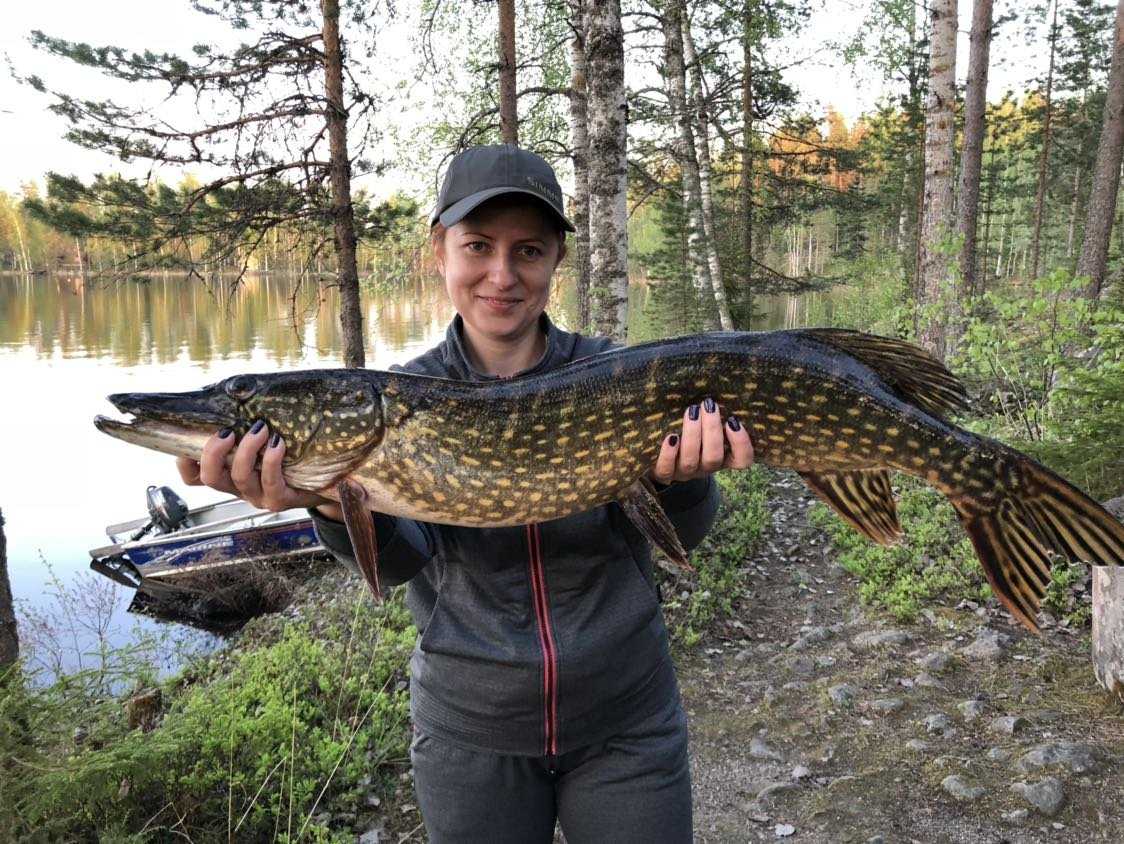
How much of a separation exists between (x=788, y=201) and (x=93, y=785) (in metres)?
17.5

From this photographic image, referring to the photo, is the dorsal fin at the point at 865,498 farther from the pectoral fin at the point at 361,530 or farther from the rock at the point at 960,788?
the rock at the point at 960,788

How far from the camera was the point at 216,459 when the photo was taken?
6.31 ft

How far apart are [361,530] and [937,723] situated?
3276 millimetres

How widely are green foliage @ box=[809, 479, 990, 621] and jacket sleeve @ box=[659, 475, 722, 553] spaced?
264 centimetres

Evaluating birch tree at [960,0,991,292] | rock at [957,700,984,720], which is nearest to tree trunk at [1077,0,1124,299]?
birch tree at [960,0,991,292]

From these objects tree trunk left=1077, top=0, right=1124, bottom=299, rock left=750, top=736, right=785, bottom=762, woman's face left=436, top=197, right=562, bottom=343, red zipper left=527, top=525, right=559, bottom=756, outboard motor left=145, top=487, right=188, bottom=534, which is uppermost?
tree trunk left=1077, top=0, right=1124, bottom=299

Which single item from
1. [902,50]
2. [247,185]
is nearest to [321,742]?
[247,185]

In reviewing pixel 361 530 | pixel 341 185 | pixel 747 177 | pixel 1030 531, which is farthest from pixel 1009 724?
pixel 747 177

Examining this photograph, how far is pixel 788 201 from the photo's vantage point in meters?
17.2

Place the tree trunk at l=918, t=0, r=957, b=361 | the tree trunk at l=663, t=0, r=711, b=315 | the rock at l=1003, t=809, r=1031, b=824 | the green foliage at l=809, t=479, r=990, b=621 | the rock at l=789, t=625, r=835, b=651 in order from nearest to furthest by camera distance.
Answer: the rock at l=1003, t=809, r=1031, b=824, the rock at l=789, t=625, r=835, b=651, the green foliage at l=809, t=479, r=990, b=621, the tree trunk at l=918, t=0, r=957, b=361, the tree trunk at l=663, t=0, r=711, b=315

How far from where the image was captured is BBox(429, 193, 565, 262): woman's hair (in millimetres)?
1919

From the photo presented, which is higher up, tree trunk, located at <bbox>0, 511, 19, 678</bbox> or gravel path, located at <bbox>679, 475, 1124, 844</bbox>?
tree trunk, located at <bbox>0, 511, 19, 678</bbox>

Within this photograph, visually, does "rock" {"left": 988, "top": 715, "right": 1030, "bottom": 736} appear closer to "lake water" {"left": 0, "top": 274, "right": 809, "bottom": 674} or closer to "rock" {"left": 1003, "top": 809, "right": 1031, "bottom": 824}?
"rock" {"left": 1003, "top": 809, "right": 1031, "bottom": 824}

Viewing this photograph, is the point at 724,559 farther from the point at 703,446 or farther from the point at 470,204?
the point at 470,204
